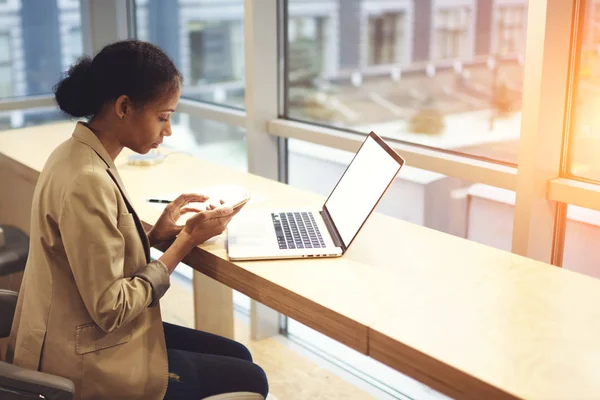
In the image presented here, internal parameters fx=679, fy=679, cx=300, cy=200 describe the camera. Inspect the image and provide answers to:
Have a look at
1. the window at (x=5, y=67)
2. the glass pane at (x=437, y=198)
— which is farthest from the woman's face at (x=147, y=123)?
the window at (x=5, y=67)

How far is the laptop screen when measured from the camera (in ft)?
5.18

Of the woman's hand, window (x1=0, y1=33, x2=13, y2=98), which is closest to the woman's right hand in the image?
the woman's hand

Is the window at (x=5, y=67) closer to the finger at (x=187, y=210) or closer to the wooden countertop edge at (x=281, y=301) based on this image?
the finger at (x=187, y=210)

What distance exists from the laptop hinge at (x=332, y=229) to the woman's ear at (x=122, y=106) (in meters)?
0.57

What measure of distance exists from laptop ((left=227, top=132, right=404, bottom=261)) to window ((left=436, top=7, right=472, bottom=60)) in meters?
0.68

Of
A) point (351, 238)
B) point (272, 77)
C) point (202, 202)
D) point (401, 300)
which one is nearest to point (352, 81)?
point (272, 77)

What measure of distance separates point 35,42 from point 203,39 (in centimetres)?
97

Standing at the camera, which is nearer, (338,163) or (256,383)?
(256,383)

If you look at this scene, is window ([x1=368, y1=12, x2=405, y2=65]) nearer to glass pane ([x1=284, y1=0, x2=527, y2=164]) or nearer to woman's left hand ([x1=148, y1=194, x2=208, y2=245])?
glass pane ([x1=284, y1=0, x2=527, y2=164])

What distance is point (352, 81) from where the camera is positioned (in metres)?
2.67

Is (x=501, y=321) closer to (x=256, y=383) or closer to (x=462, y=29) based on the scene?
(x=256, y=383)

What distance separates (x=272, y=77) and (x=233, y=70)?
0.50 m

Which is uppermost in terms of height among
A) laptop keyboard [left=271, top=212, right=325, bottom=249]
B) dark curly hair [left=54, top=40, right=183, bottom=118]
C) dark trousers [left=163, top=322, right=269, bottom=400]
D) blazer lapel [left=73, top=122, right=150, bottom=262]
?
dark curly hair [left=54, top=40, right=183, bottom=118]

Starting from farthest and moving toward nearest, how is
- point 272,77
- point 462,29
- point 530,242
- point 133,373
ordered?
point 272,77 → point 462,29 → point 530,242 → point 133,373
